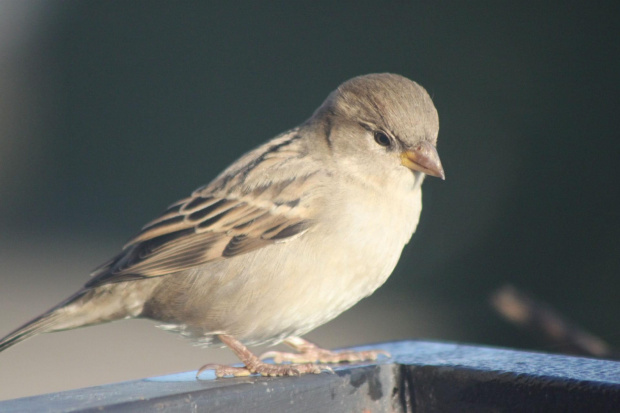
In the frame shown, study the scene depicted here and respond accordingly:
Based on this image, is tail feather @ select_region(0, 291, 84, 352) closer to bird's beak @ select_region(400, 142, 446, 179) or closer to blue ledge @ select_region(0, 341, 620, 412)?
blue ledge @ select_region(0, 341, 620, 412)

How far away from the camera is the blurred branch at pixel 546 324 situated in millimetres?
2969

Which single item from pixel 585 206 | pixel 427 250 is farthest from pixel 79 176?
pixel 585 206

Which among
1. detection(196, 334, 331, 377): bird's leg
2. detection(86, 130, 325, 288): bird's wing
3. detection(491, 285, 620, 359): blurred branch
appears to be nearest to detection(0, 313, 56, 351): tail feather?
detection(86, 130, 325, 288): bird's wing

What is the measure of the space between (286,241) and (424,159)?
0.53 m

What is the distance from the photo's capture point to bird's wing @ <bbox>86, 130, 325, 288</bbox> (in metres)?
2.93

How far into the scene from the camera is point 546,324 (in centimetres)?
297

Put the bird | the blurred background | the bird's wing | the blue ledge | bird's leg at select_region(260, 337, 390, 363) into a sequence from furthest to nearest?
1. the blurred background
2. the bird's wing
3. the bird
4. bird's leg at select_region(260, 337, 390, 363)
5. the blue ledge

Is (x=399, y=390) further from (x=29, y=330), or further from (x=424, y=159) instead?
(x=29, y=330)

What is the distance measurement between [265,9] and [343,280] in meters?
6.23

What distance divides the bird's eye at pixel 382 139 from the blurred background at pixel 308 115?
3.55 m

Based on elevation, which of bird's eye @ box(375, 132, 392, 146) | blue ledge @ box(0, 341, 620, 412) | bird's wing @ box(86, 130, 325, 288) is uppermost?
bird's eye @ box(375, 132, 392, 146)

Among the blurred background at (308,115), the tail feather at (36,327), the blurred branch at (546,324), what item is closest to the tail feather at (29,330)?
the tail feather at (36,327)

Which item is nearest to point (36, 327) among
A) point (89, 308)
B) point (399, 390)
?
point (89, 308)

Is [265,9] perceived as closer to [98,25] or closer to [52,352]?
[98,25]
